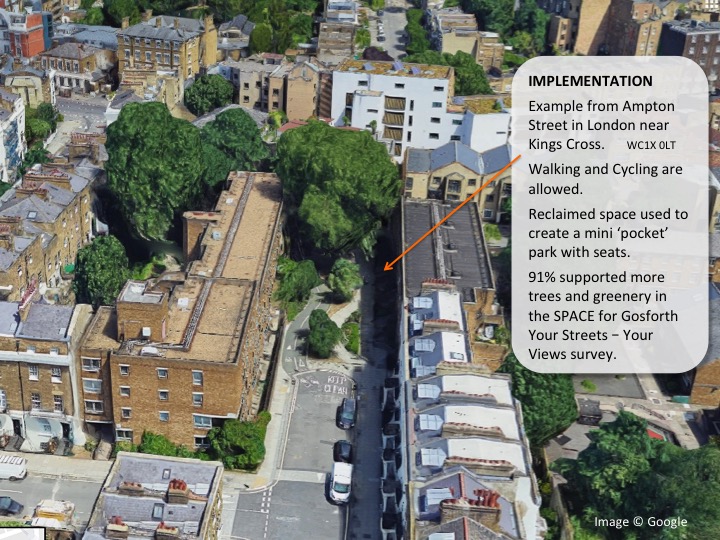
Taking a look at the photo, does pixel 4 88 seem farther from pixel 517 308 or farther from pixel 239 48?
pixel 517 308

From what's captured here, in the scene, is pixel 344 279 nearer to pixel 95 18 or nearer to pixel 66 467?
pixel 66 467

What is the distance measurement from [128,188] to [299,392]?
33581 millimetres

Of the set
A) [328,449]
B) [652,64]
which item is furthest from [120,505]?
[652,64]

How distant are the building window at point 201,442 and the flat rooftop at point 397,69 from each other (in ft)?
228

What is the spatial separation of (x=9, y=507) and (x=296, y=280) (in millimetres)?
39488

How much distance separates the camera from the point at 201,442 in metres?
79.9

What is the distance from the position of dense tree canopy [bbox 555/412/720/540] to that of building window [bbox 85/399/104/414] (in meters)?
39.3

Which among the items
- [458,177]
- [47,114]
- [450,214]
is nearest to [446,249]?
[450,214]

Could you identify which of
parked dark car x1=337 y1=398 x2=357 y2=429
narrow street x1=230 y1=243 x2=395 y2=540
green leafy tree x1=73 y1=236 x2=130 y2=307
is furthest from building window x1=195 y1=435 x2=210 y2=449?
green leafy tree x1=73 y1=236 x2=130 y2=307

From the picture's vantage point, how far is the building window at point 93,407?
80.1 meters

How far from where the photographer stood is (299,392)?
90500 mm

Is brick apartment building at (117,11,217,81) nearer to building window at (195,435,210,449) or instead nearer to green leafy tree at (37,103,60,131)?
green leafy tree at (37,103,60,131)

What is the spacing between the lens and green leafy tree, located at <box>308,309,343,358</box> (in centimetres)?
9431

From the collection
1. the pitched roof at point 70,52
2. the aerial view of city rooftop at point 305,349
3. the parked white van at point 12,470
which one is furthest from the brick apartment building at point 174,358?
the pitched roof at point 70,52
